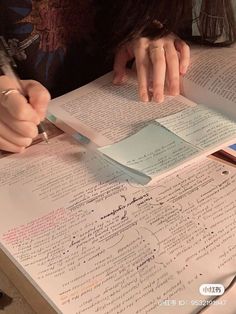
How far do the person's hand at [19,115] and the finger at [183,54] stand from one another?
245mm

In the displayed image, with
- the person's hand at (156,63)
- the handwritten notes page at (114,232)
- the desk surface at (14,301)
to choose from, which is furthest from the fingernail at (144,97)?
the desk surface at (14,301)

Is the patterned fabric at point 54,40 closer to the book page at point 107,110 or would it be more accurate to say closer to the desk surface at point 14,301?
the book page at point 107,110

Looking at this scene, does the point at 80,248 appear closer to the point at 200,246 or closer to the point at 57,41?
the point at 200,246

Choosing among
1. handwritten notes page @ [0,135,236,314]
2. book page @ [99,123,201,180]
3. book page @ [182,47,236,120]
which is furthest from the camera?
book page @ [182,47,236,120]

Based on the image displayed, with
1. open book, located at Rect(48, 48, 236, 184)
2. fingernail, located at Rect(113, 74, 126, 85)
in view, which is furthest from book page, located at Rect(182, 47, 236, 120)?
fingernail, located at Rect(113, 74, 126, 85)

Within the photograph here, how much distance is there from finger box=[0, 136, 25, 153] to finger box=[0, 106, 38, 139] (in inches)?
0.8

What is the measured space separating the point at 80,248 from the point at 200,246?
13 centimetres

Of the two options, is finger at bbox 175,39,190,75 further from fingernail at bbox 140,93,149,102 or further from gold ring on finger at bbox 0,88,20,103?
gold ring on finger at bbox 0,88,20,103

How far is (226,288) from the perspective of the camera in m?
0.50

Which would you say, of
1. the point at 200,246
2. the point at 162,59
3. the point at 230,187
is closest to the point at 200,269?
the point at 200,246

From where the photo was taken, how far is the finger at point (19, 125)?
0.68 m

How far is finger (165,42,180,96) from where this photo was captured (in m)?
0.81

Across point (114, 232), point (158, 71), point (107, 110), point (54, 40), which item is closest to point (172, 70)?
point (158, 71)

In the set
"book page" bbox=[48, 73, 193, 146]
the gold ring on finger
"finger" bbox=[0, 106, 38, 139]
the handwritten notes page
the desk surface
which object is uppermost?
the gold ring on finger
